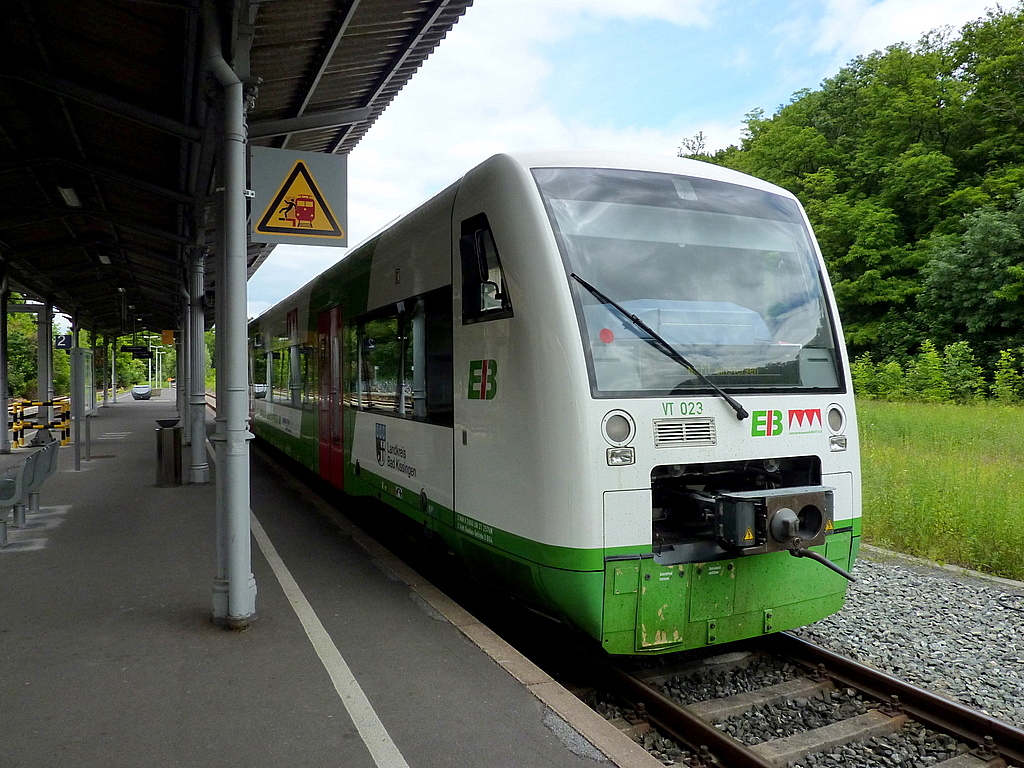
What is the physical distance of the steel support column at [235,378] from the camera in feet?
17.2

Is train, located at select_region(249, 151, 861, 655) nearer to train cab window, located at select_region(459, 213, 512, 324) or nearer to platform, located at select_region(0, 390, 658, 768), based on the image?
train cab window, located at select_region(459, 213, 512, 324)

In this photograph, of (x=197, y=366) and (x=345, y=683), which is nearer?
(x=345, y=683)

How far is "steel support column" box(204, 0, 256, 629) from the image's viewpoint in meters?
5.25

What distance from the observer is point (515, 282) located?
15.8ft

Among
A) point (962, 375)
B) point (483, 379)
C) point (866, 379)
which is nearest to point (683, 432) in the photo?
point (483, 379)

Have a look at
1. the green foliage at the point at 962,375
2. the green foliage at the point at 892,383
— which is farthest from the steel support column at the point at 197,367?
the green foliage at the point at 892,383

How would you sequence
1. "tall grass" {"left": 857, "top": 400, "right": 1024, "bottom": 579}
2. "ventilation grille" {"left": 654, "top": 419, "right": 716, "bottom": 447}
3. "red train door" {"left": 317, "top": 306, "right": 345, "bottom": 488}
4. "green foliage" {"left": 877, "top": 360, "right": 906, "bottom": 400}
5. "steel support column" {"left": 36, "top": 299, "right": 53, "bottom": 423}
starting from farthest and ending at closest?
"green foliage" {"left": 877, "top": 360, "right": 906, "bottom": 400} < "steel support column" {"left": 36, "top": 299, "right": 53, "bottom": 423} < "red train door" {"left": 317, "top": 306, "right": 345, "bottom": 488} < "tall grass" {"left": 857, "top": 400, "right": 1024, "bottom": 579} < "ventilation grille" {"left": 654, "top": 419, "right": 716, "bottom": 447}

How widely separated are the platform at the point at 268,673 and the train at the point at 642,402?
2.16ft

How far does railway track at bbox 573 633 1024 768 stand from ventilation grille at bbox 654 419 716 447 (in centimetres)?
141

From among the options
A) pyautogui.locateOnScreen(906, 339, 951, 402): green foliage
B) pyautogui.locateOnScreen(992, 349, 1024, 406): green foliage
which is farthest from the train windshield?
pyautogui.locateOnScreen(906, 339, 951, 402): green foliage

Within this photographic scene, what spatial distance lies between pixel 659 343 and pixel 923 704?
2.45m

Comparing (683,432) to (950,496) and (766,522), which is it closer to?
(766,522)

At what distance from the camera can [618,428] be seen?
445 centimetres

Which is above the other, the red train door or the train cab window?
the train cab window
